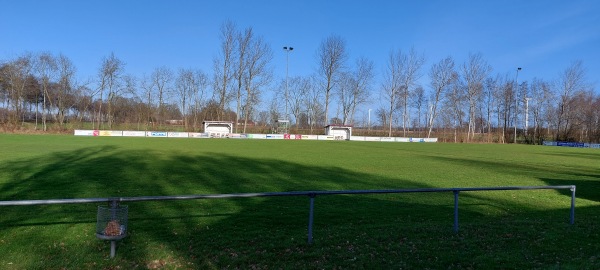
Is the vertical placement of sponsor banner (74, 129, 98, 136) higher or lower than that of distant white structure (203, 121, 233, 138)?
lower

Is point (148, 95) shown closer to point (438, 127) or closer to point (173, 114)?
point (173, 114)

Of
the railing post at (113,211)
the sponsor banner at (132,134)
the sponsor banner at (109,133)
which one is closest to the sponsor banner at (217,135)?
the sponsor banner at (132,134)

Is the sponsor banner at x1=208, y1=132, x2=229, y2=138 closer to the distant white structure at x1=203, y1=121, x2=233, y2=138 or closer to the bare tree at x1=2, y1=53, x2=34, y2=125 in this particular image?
the distant white structure at x1=203, y1=121, x2=233, y2=138

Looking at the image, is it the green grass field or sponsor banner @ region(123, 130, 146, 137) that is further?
sponsor banner @ region(123, 130, 146, 137)

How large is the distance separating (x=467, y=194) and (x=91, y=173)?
1353 cm

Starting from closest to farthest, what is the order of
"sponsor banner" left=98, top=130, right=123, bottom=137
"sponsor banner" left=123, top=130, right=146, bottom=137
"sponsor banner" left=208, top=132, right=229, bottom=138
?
"sponsor banner" left=98, top=130, right=123, bottom=137 → "sponsor banner" left=123, top=130, right=146, bottom=137 → "sponsor banner" left=208, top=132, right=229, bottom=138

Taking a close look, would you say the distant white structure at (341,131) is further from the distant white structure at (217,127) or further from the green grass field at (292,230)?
the green grass field at (292,230)

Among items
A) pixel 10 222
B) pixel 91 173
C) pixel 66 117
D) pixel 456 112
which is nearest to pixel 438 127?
pixel 456 112

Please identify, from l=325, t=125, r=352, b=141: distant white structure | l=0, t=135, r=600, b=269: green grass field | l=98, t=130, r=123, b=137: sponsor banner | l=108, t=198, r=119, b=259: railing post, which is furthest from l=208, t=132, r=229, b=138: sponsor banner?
l=108, t=198, r=119, b=259: railing post

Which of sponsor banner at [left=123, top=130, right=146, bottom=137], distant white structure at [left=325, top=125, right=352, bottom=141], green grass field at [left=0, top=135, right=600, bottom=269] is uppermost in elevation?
distant white structure at [left=325, top=125, right=352, bottom=141]

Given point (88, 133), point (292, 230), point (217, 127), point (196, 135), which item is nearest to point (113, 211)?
point (292, 230)

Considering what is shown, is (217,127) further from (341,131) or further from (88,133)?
(341,131)

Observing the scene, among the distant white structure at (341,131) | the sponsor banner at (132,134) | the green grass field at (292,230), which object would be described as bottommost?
the green grass field at (292,230)

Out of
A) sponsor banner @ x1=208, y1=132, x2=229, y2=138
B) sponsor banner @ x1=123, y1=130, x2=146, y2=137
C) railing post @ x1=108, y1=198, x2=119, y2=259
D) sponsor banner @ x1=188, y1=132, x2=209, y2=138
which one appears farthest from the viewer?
sponsor banner @ x1=208, y1=132, x2=229, y2=138
